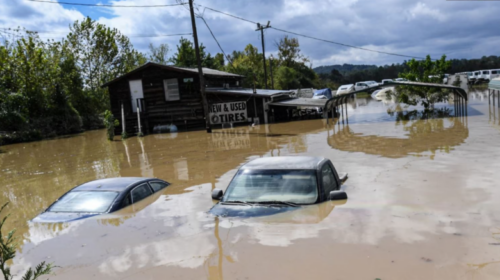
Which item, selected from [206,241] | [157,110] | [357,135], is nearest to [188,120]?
[157,110]

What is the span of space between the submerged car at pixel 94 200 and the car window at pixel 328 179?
389 centimetres

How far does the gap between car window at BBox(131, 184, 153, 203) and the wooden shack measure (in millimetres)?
24362

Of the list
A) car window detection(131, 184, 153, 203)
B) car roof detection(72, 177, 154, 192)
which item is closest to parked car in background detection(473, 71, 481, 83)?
car window detection(131, 184, 153, 203)

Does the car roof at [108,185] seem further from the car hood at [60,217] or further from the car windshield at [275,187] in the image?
the car windshield at [275,187]

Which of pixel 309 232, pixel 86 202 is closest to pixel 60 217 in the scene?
pixel 86 202

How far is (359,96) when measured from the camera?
71.2 meters

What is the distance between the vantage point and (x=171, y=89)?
1375 inches

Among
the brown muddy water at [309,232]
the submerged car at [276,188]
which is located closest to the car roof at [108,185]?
the brown muddy water at [309,232]

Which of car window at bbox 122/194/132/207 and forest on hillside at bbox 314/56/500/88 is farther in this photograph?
forest on hillside at bbox 314/56/500/88

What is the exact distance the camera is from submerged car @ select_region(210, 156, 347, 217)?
7137 mm

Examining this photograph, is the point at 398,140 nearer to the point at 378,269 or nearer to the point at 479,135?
the point at 479,135

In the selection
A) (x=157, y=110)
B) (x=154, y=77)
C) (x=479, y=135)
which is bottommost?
(x=479, y=135)

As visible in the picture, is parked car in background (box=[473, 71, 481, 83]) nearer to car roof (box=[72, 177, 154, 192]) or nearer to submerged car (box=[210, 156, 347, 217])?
submerged car (box=[210, 156, 347, 217])

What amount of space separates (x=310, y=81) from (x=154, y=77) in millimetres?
42661
